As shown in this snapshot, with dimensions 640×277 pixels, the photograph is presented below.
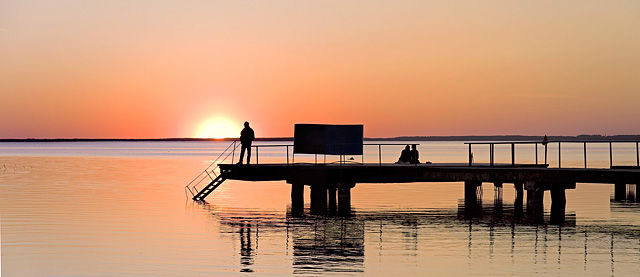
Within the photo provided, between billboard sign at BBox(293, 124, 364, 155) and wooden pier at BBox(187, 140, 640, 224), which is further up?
billboard sign at BBox(293, 124, 364, 155)

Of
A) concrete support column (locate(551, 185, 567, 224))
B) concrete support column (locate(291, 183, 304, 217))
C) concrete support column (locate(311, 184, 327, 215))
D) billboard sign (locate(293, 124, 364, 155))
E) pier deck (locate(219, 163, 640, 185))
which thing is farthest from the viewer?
billboard sign (locate(293, 124, 364, 155))

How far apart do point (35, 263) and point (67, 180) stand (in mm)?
51988

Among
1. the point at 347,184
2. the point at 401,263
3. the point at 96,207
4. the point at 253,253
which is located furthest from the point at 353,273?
the point at 96,207

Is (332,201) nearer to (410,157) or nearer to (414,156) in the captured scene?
(414,156)

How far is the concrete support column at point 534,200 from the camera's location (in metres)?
46.2

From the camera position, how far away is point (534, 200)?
153ft

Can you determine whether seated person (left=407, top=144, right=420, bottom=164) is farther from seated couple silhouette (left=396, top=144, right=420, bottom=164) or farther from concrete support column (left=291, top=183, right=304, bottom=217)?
concrete support column (left=291, top=183, right=304, bottom=217)

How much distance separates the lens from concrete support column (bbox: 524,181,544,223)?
46.2 m

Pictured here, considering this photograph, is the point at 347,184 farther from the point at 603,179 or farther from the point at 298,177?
the point at 603,179

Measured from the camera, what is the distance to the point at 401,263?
3022 centimetres

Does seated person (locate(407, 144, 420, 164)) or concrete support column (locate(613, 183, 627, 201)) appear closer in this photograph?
seated person (locate(407, 144, 420, 164))

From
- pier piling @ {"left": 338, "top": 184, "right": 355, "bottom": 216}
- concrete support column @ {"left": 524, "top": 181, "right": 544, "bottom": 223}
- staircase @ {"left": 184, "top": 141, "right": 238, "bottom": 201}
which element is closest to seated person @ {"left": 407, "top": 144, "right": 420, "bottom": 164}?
pier piling @ {"left": 338, "top": 184, "right": 355, "bottom": 216}

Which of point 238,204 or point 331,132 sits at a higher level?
point 331,132

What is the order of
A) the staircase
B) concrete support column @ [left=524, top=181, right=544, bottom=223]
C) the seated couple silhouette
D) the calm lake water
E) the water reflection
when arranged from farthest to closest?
the seated couple silhouette
the staircase
concrete support column @ [left=524, top=181, right=544, bottom=223]
the water reflection
the calm lake water
